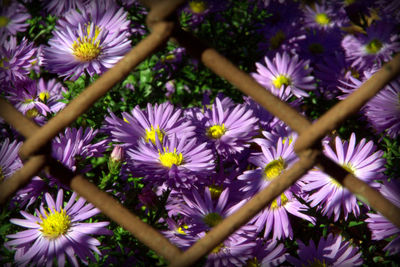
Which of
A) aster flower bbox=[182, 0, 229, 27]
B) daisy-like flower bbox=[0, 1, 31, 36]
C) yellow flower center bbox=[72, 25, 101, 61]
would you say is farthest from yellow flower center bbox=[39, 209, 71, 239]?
aster flower bbox=[182, 0, 229, 27]

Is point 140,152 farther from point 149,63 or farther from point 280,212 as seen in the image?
point 149,63

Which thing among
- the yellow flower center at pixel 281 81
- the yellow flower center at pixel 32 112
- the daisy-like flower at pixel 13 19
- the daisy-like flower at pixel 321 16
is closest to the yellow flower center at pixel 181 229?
the yellow flower center at pixel 32 112

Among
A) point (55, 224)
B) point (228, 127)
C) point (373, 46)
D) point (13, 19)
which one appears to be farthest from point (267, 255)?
point (13, 19)

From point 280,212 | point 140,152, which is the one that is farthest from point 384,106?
point 140,152

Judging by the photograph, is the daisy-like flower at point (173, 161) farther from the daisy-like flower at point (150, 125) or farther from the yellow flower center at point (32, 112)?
Answer: the yellow flower center at point (32, 112)

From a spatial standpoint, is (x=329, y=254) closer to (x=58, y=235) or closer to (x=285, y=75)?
(x=58, y=235)
